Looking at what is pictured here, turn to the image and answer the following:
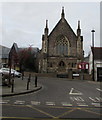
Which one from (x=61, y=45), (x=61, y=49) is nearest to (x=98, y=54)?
(x=61, y=49)

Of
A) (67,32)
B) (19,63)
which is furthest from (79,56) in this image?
(19,63)

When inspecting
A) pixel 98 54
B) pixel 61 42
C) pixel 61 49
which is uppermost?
pixel 61 42

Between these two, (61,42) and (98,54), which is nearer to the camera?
(98,54)

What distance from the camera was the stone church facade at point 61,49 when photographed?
5681 cm

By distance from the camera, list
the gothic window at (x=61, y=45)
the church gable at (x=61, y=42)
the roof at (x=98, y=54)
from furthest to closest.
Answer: the gothic window at (x=61, y=45) → the church gable at (x=61, y=42) → the roof at (x=98, y=54)

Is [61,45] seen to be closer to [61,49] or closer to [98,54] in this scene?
[61,49]

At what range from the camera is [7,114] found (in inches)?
307

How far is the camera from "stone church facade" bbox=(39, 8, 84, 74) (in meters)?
56.8

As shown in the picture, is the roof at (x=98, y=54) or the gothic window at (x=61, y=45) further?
the gothic window at (x=61, y=45)

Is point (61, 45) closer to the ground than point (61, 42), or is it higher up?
closer to the ground

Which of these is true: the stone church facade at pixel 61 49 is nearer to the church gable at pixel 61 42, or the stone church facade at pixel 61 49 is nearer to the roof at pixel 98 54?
the church gable at pixel 61 42

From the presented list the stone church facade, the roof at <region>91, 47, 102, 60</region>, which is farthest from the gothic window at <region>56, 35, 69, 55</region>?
the roof at <region>91, 47, 102, 60</region>

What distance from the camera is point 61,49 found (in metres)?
58.1

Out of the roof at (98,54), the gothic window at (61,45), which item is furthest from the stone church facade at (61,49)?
the roof at (98,54)
